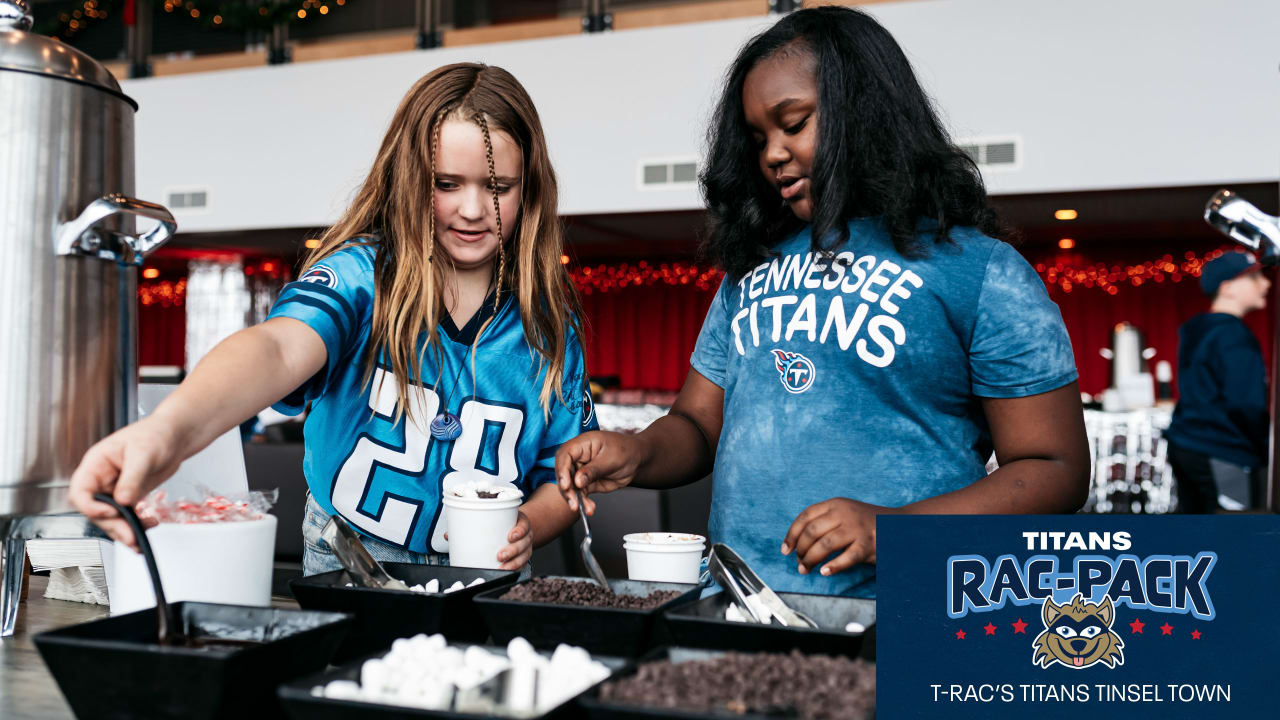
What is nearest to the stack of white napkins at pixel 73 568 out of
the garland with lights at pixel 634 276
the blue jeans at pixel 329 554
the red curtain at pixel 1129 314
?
the blue jeans at pixel 329 554

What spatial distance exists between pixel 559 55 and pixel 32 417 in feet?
19.5

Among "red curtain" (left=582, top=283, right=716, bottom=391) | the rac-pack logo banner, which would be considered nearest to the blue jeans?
the rac-pack logo banner

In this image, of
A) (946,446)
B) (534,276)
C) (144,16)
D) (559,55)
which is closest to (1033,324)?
(946,446)

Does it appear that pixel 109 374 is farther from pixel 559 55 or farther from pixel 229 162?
pixel 229 162

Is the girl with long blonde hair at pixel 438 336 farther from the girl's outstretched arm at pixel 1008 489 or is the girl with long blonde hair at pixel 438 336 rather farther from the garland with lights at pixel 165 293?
the garland with lights at pixel 165 293

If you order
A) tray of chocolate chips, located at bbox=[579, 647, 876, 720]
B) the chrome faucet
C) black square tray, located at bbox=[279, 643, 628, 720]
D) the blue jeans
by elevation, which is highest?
the chrome faucet

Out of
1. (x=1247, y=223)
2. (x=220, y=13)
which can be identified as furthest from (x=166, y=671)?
(x=220, y=13)

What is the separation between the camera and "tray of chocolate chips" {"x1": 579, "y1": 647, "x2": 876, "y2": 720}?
1.76 feet

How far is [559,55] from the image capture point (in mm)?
6480

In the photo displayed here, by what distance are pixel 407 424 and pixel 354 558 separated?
32 cm

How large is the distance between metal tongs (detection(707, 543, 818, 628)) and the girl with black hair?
0.19 meters

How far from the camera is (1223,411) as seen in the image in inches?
153

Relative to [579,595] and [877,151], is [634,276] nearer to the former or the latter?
[877,151]

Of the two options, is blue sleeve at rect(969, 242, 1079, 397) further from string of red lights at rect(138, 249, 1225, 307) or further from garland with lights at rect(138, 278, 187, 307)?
garland with lights at rect(138, 278, 187, 307)
